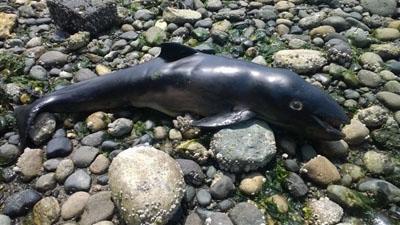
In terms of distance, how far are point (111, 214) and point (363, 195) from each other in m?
2.53

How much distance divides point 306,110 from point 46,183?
114 inches

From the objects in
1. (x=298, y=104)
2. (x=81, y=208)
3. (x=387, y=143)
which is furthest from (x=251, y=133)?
(x=81, y=208)

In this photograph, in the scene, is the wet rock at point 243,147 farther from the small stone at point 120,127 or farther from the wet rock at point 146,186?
the small stone at point 120,127

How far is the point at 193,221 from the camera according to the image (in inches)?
163

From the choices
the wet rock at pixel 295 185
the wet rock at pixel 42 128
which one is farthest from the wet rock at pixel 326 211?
the wet rock at pixel 42 128

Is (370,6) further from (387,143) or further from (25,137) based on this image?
(25,137)

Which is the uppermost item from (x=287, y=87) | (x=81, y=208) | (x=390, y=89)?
(x=287, y=87)

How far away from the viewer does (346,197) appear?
13.9ft

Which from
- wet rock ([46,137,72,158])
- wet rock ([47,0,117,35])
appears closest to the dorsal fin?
wet rock ([46,137,72,158])

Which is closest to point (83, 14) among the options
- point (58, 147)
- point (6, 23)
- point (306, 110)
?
point (6, 23)

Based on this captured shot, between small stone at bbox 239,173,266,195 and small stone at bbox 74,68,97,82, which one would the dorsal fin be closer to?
small stone at bbox 74,68,97,82

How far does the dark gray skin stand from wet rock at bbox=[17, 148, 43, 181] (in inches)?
9.2

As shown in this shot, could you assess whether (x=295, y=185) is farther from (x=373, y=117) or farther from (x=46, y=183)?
(x=46, y=183)

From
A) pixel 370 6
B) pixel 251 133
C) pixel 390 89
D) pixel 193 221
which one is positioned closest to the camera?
pixel 193 221
